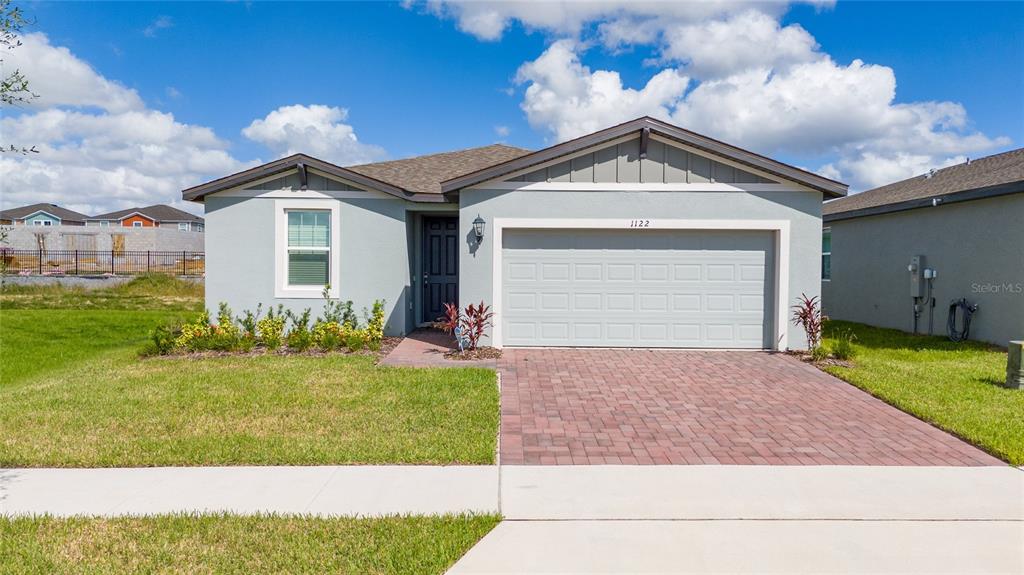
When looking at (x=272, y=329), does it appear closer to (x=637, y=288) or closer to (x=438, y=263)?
(x=438, y=263)

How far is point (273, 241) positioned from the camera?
13.0m

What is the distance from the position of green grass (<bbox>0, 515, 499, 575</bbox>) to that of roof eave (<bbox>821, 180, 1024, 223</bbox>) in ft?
40.5

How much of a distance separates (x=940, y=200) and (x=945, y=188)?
125 cm

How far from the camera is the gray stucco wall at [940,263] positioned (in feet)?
40.7

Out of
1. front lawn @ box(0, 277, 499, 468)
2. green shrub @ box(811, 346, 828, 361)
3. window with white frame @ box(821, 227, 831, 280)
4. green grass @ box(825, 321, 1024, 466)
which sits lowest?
front lawn @ box(0, 277, 499, 468)

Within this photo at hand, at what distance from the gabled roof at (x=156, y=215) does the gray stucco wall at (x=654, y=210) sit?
218 feet

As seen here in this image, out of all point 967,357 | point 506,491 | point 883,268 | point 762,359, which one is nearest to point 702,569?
point 506,491

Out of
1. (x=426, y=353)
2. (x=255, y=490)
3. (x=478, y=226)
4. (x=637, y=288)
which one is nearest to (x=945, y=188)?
(x=637, y=288)

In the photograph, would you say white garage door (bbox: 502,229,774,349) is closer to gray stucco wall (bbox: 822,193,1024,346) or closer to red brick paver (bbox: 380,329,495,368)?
red brick paver (bbox: 380,329,495,368)

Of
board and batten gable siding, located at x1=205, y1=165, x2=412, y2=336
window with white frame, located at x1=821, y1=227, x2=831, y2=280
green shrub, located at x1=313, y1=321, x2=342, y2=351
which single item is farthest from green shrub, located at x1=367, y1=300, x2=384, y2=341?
window with white frame, located at x1=821, y1=227, x2=831, y2=280

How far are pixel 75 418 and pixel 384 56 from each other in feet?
36.9

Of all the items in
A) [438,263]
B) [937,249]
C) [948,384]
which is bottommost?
[948,384]

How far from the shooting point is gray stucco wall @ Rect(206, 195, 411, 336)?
42.7 feet

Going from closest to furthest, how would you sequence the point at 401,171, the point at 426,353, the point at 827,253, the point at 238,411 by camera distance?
the point at 238,411 < the point at 426,353 < the point at 401,171 < the point at 827,253
